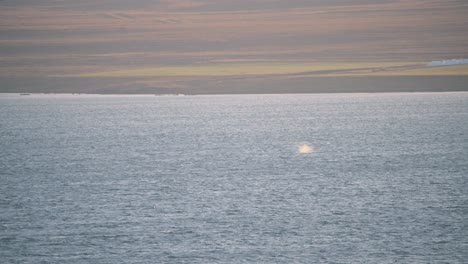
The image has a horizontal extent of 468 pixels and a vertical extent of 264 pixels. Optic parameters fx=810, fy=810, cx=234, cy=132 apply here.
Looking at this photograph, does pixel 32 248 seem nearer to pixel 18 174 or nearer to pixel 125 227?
pixel 125 227

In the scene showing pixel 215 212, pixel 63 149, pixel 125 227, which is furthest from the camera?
pixel 63 149

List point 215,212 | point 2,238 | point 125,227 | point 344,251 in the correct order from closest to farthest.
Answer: point 344,251 < point 2,238 < point 125,227 < point 215,212

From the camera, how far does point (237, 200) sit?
3093 inches

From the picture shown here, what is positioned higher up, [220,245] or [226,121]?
[226,121]

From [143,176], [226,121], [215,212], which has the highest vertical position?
[226,121]

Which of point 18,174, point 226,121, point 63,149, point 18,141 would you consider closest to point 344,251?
point 18,174

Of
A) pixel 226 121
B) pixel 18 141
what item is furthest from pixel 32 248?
A: pixel 226 121

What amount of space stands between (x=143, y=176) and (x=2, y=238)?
122 ft

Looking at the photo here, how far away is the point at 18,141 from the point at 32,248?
9425cm

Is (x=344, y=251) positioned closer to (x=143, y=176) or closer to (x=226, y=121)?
(x=143, y=176)

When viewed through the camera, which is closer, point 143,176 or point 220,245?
point 220,245

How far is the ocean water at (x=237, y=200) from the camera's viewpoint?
58562mm

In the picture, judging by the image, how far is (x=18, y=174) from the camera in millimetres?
100688

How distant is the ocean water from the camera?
58562 mm
